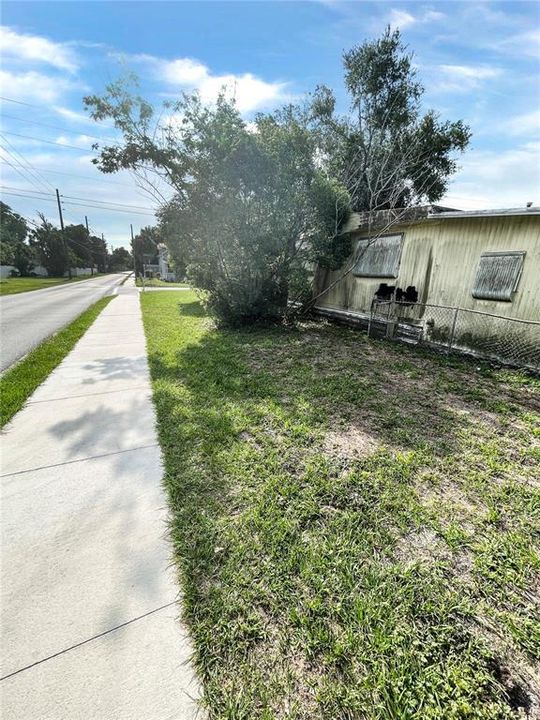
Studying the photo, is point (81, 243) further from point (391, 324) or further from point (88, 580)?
point (88, 580)

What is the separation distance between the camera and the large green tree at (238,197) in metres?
7.28

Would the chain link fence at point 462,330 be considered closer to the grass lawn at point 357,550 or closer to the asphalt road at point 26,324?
the grass lawn at point 357,550

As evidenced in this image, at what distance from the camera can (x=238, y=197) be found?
25.6 feet

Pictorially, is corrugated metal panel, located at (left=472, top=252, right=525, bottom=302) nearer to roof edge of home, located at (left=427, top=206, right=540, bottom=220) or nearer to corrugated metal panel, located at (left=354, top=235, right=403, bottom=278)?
roof edge of home, located at (left=427, top=206, right=540, bottom=220)

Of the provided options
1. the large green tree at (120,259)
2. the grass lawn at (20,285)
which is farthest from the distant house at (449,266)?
the large green tree at (120,259)

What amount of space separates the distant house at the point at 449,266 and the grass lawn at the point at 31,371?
→ 740 cm

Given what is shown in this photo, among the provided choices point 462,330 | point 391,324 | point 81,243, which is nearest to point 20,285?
point 391,324

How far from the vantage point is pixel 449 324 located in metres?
7.18

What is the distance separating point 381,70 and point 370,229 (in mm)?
10103

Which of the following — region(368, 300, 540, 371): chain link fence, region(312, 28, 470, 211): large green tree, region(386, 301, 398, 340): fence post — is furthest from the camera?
region(312, 28, 470, 211): large green tree

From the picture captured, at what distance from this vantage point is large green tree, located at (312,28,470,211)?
13.2 meters

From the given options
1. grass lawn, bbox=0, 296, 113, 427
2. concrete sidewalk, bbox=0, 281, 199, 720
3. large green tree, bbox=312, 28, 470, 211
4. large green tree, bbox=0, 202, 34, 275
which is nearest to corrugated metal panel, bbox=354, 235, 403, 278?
large green tree, bbox=312, 28, 470, 211

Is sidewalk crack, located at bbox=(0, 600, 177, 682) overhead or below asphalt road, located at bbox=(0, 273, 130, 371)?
overhead

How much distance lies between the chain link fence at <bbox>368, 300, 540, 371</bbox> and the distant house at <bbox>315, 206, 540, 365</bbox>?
0.03 meters
